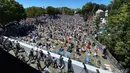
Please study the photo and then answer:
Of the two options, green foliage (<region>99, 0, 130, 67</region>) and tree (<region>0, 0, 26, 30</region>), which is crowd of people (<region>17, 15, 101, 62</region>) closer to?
green foliage (<region>99, 0, 130, 67</region>)

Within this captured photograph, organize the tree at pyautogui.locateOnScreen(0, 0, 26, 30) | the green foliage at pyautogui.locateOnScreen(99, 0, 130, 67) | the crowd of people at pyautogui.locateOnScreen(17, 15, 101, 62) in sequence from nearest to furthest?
the green foliage at pyautogui.locateOnScreen(99, 0, 130, 67)
the crowd of people at pyautogui.locateOnScreen(17, 15, 101, 62)
the tree at pyautogui.locateOnScreen(0, 0, 26, 30)

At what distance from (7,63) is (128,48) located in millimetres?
16728

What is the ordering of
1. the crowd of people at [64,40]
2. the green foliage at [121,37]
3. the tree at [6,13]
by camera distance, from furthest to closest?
1. the tree at [6,13]
2. the crowd of people at [64,40]
3. the green foliage at [121,37]

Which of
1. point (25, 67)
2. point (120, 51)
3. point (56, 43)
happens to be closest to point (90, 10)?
point (56, 43)

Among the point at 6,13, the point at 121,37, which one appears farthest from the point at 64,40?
the point at 6,13

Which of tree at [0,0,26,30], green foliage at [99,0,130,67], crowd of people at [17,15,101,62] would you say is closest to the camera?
green foliage at [99,0,130,67]

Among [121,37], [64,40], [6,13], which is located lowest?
[64,40]

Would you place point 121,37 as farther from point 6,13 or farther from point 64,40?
point 6,13

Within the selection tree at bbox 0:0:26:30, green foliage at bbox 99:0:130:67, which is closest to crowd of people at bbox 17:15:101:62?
green foliage at bbox 99:0:130:67

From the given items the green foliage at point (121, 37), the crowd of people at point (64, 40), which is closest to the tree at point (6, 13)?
the crowd of people at point (64, 40)

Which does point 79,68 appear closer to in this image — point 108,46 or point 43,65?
point 43,65

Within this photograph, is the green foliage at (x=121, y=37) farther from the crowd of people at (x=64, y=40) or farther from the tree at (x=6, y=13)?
the tree at (x=6, y=13)

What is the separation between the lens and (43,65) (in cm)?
1627

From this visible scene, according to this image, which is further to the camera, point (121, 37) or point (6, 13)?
point (6, 13)
